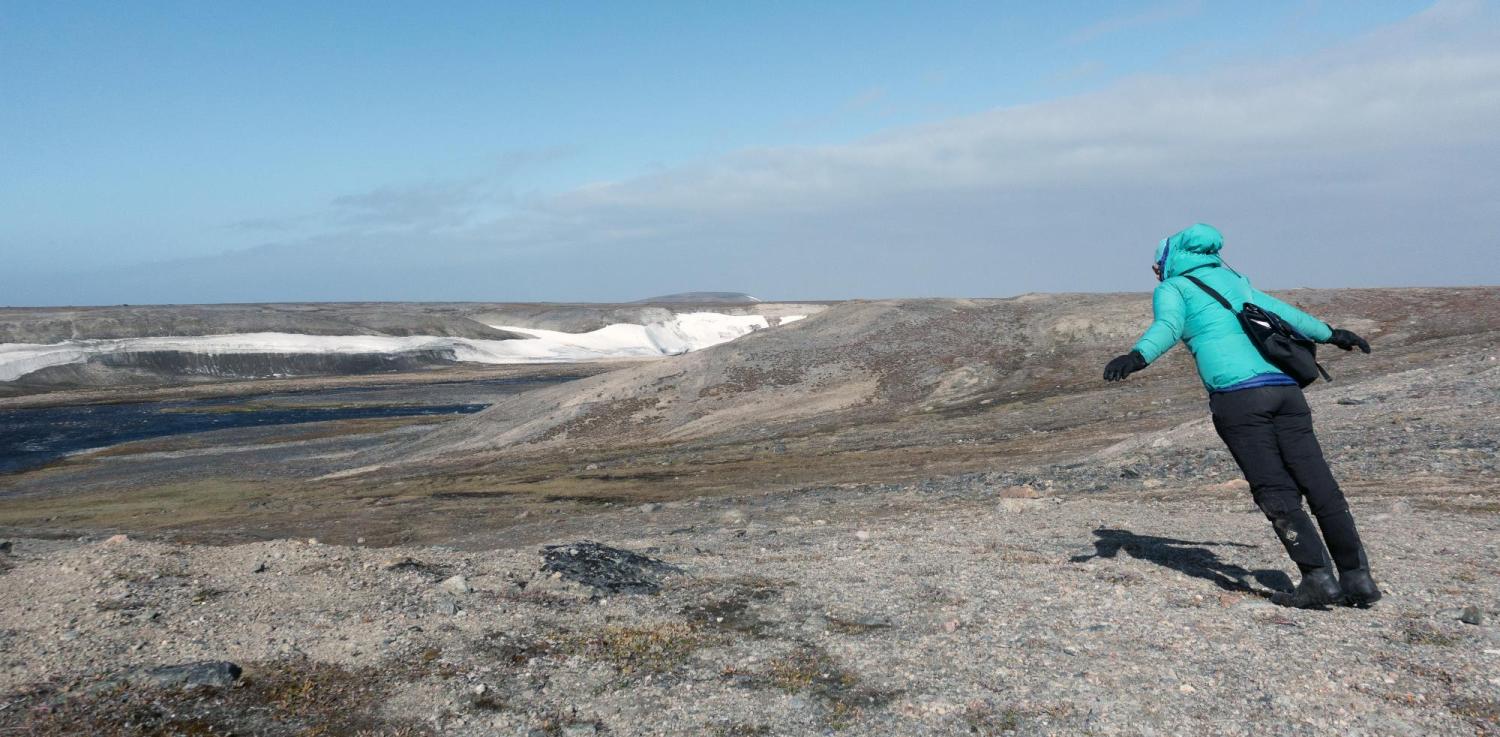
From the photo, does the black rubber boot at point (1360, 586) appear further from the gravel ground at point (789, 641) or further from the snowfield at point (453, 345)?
the snowfield at point (453, 345)

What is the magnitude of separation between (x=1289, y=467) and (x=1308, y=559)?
639 mm

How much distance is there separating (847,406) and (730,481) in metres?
12.0

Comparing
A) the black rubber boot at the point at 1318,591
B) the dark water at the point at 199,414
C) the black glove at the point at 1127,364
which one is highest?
the black glove at the point at 1127,364

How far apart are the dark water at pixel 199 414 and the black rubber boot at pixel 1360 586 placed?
2028 inches

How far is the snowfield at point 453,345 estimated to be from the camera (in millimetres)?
90150

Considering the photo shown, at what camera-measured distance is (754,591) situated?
320 inches

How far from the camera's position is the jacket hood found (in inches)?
281

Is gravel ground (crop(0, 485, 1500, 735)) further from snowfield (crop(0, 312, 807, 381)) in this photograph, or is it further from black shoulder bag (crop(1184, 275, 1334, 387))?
snowfield (crop(0, 312, 807, 381))

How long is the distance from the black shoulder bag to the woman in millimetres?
45

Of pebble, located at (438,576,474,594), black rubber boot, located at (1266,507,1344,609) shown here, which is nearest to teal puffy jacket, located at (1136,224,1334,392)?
black rubber boot, located at (1266,507,1344,609)

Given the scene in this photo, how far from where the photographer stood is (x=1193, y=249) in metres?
7.22

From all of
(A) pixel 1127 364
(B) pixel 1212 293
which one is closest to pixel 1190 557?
(B) pixel 1212 293

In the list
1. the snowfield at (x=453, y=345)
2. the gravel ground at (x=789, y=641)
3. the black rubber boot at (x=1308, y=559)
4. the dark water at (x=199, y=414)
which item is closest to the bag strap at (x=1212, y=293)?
the black rubber boot at (x=1308, y=559)

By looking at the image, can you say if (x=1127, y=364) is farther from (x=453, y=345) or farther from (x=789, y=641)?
(x=453, y=345)
